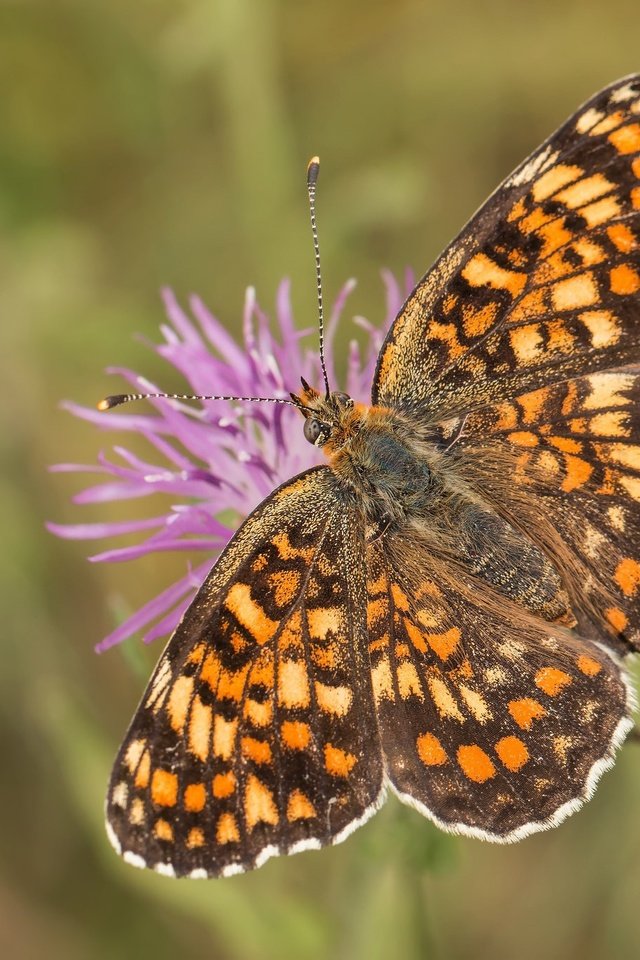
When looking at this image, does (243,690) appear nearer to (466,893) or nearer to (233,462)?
(233,462)

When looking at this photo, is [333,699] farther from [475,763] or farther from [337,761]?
[475,763]

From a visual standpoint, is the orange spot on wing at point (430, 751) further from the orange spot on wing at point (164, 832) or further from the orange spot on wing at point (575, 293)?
the orange spot on wing at point (575, 293)

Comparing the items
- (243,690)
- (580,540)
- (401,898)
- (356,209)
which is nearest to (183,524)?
(243,690)

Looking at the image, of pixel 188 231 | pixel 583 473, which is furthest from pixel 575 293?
pixel 188 231

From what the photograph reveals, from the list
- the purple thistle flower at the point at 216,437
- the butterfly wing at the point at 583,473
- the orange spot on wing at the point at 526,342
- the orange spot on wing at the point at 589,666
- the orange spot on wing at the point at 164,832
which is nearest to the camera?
the orange spot on wing at the point at 164,832

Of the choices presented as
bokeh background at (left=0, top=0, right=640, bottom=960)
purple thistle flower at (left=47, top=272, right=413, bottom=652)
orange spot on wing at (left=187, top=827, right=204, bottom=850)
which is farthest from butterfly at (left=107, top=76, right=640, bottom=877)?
bokeh background at (left=0, top=0, right=640, bottom=960)

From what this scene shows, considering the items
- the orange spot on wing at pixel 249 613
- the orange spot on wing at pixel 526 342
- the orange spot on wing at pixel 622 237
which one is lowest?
the orange spot on wing at pixel 249 613

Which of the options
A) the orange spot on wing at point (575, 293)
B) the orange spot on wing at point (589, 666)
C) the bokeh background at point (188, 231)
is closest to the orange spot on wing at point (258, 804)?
the orange spot on wing at point (589, 666)
